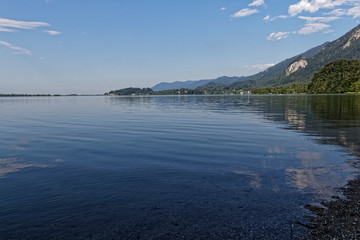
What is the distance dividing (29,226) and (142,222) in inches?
198

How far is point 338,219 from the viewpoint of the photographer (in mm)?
11156

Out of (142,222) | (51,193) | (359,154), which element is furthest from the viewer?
(359,154)

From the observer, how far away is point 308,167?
1928cm

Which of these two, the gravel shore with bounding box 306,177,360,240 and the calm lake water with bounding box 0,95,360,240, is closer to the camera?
the gravel shore with bounding box 306,177,360,240

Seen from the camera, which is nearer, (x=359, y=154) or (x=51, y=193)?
(x=51, y=193)

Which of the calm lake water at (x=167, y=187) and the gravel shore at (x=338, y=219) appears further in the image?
the calm lake water at (x=167, y=187)

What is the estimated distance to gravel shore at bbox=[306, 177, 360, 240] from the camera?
999 centimetres

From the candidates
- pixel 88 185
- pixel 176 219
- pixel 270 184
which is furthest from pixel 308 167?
pixel 88 185

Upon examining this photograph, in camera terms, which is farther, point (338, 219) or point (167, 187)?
point (167, 187)

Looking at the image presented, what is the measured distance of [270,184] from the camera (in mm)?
15781

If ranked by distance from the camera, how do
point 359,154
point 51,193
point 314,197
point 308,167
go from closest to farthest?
point 314,197
point 51,193
point 308,167
point 359,154

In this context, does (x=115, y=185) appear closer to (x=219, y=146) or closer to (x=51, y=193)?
(x=51, y=193)

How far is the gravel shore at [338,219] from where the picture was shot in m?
9.99

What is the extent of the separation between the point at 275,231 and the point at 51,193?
12496 mm
